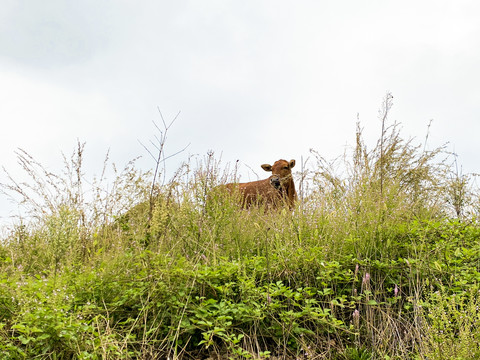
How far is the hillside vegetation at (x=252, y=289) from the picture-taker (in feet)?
10.4

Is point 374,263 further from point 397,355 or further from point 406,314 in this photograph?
point 397,355

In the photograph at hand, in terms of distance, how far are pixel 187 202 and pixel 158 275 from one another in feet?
3.91

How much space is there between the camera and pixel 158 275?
3.48 meters

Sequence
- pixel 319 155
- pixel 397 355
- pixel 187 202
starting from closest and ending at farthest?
pixel 397 355, pixel 187 202, pixel 319 155

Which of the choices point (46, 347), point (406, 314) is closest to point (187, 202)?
point (46, 347)

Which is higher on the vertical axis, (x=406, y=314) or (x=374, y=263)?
(x=374, y=263)

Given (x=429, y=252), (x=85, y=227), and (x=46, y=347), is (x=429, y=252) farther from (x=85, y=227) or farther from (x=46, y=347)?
(x=85, y=227)

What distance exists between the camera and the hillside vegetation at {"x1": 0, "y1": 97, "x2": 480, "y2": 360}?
125 inches

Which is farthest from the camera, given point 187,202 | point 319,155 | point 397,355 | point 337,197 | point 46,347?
point 319,155

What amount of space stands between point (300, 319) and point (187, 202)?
1634 mm

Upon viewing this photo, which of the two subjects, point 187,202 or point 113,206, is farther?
point 113,206

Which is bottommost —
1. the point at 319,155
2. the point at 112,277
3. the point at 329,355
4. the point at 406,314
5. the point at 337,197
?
the point at 329,355

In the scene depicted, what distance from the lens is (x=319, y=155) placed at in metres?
6.40

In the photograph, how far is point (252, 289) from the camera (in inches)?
138
